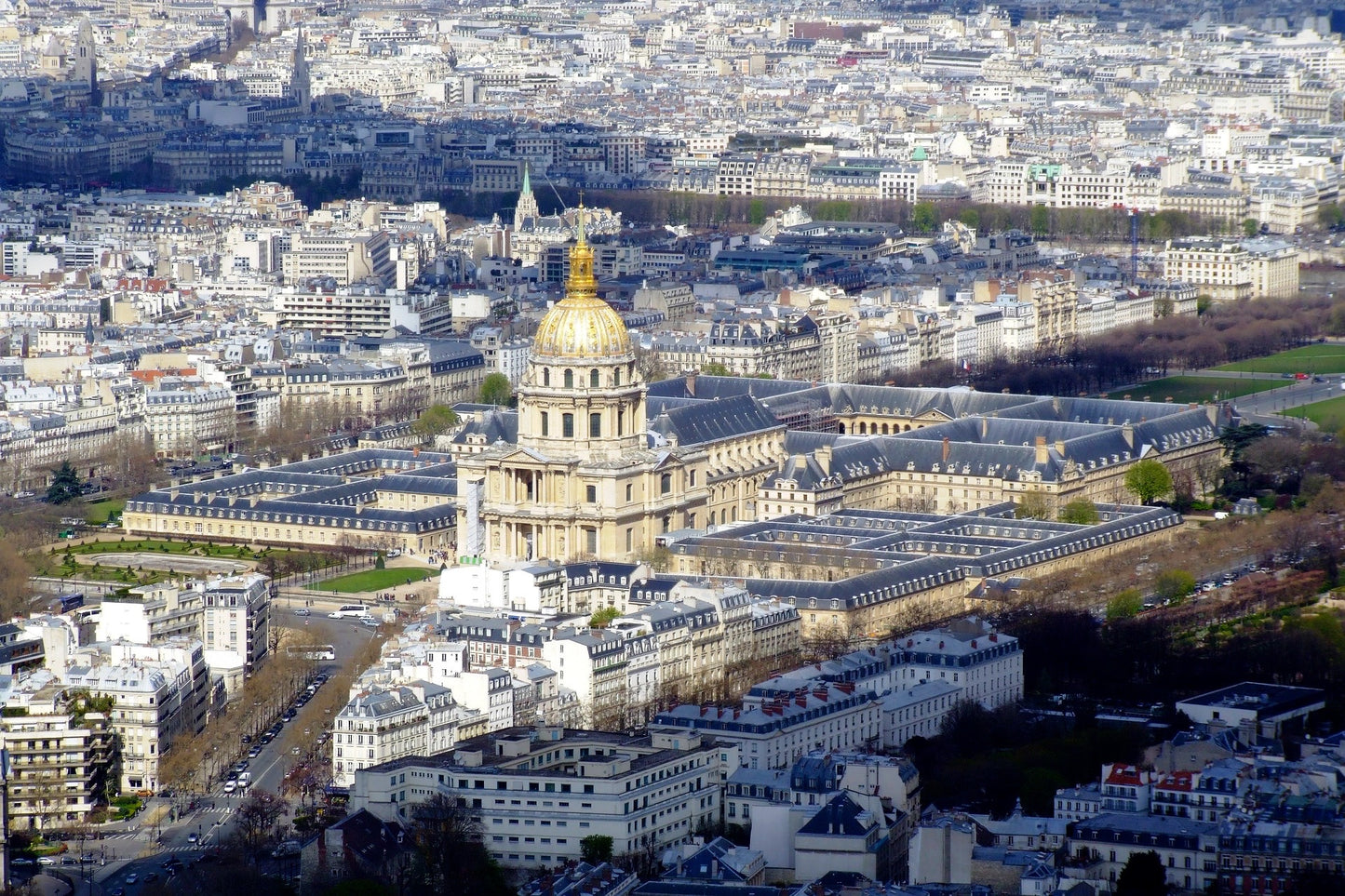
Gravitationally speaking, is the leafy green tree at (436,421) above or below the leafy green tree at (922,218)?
below

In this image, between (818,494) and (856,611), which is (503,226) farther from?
(856,611)

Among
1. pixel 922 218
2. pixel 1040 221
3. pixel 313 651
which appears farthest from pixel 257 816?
pixel 1040 221

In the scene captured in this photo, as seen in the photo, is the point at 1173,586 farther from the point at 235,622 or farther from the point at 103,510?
the point at 103,510

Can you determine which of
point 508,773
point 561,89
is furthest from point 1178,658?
point 561,89

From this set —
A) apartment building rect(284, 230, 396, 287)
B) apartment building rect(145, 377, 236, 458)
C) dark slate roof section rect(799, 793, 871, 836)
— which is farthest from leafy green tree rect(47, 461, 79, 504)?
dark slate roof section rect(799, 793, 871, 836)

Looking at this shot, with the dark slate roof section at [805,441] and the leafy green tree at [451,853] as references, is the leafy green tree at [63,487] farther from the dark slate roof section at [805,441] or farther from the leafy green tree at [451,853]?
the leafy green tree at [451,853]

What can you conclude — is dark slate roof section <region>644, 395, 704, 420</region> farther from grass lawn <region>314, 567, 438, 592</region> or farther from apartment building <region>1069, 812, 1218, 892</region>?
apartment building <region>1069, 812, 1218, 892</region>

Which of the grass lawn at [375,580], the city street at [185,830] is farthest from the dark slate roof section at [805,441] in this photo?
the city street at [185,830]
